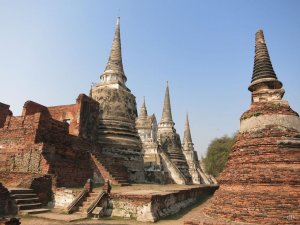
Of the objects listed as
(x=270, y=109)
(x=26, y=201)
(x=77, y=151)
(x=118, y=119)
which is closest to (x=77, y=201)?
(x=26, y=201)

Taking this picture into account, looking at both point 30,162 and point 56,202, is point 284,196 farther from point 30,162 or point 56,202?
point 30,162

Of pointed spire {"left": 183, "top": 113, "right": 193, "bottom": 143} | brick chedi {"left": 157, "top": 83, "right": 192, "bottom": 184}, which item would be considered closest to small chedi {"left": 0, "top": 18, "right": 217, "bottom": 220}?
brick chedi {"left": 157, "top": 83, "right": 192, "bottom": 184}

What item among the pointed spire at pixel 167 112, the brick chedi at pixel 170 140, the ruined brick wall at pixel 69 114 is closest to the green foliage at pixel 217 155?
the brick chedi at pixel 170 140

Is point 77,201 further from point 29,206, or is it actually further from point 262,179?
point 262,179

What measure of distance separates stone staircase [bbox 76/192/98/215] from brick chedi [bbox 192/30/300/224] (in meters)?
4.66

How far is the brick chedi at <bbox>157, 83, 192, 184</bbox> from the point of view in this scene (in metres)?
31.0

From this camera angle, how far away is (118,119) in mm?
20078

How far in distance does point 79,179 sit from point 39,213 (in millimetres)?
3949

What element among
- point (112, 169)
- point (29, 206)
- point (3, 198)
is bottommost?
point (29, 206)

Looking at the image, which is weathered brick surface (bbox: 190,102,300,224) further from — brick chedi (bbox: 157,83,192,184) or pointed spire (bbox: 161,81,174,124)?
pointed spire (bbox: 161,81,174,124)

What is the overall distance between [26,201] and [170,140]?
23621 millimetres

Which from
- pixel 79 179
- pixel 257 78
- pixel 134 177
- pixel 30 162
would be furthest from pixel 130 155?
pixel 257 78

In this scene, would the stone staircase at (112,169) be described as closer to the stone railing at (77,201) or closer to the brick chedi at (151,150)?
the stone railing at (77,201)

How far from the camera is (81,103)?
17.8 metres
